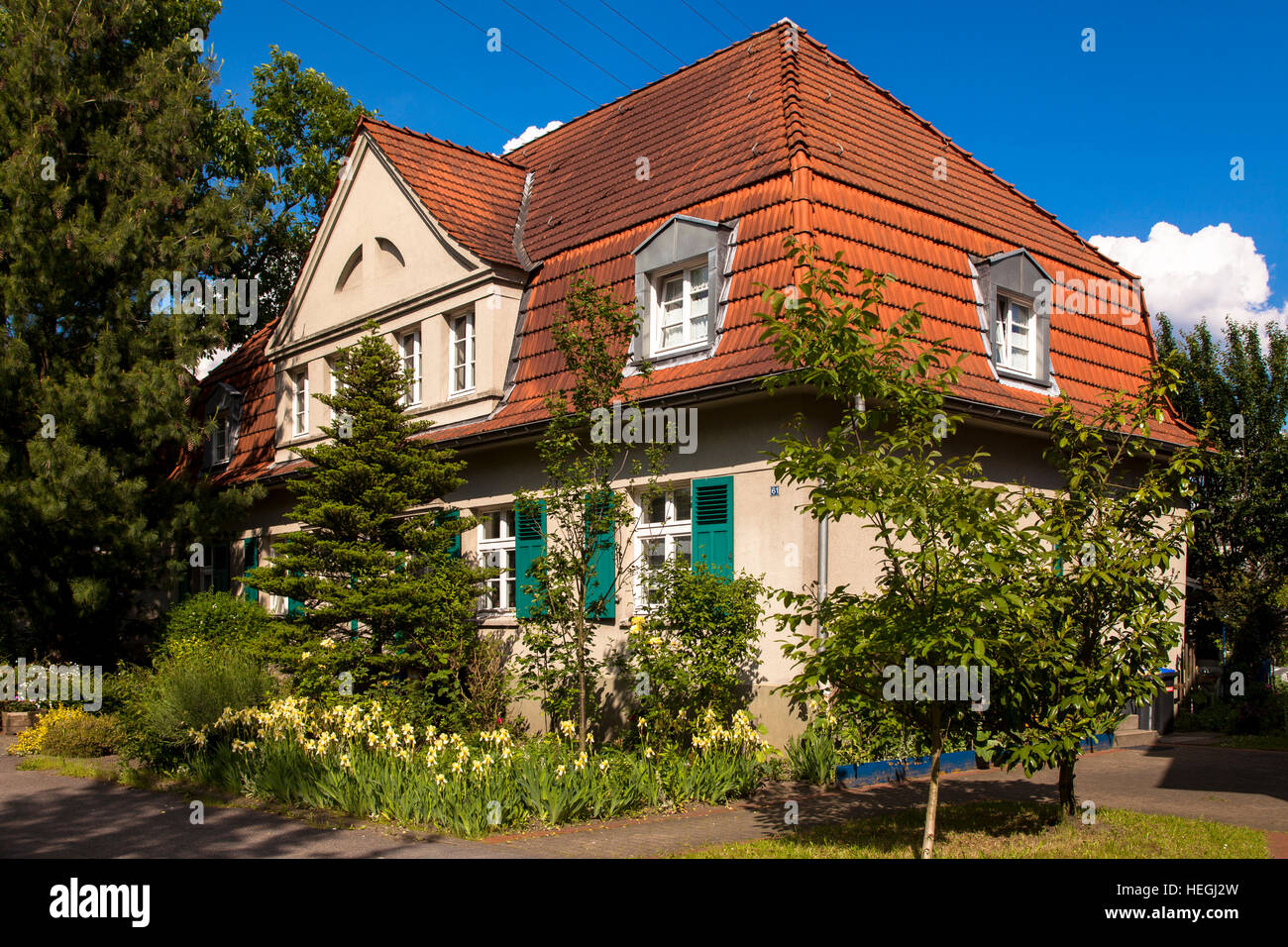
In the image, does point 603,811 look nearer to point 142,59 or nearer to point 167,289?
point 167,289

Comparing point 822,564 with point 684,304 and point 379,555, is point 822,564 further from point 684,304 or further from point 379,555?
point 379,555

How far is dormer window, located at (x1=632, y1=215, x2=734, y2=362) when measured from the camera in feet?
42.5

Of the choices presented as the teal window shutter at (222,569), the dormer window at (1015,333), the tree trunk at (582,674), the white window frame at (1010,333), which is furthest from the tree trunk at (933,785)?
the teal window shutter at (222,569)

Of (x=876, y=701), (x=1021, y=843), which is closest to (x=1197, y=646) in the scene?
(x=1021, y=843)

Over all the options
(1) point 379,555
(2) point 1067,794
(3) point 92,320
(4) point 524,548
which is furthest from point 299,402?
(2) point 1067,794

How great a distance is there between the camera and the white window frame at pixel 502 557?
610 inches

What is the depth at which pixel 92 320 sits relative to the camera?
57.8 feet

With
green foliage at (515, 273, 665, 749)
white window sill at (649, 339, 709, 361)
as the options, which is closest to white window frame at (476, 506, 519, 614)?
white window sill at (649, 339, 709, 361)

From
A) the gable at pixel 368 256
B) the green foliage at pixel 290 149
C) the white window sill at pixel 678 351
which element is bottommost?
the white window sill at pixel 678 351

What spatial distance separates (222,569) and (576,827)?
655 inches

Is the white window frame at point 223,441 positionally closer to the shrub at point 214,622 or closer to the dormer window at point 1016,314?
the shrub at point 214,622

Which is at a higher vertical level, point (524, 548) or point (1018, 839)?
point (524, 548)

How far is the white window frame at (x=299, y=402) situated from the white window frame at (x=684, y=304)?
31.2 feet

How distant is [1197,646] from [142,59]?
23.0m
